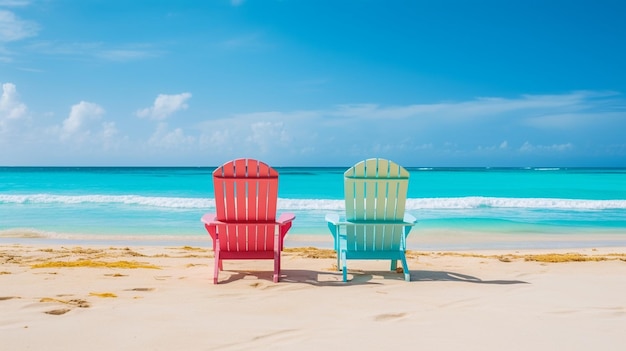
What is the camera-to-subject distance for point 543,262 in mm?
6500

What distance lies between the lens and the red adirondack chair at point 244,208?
17.4 ft

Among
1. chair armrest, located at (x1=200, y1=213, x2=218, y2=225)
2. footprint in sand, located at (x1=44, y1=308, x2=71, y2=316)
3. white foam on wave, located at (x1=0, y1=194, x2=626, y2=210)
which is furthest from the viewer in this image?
white foam on wave, located at (x1=0, y1=194, x2=626, y2=210)

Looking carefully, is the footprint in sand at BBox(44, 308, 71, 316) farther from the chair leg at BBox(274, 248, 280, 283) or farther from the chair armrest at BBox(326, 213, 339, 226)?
the chair armrest at BBox(326, 213, 339, 226)

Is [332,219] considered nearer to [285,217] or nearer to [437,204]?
[285,217]

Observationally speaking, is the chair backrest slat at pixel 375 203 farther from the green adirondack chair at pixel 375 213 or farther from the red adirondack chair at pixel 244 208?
the red adirondack chair at pixel 244 208

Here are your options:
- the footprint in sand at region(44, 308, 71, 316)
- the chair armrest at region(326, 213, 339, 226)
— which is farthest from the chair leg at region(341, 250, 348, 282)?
the footprint in sand at region(44, 308, 71, 316)

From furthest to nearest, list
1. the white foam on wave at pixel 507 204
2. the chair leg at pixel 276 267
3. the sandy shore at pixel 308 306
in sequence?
1. the white foam on wave at pixel 507 204
2. the chair leg at pixel 276 267
3. the sandy shore at pixel 308 306

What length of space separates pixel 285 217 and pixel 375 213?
39.9 inches

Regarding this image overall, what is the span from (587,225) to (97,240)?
11.6 m

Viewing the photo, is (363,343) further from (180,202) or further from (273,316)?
(180,202)

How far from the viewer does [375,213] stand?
550 centimetres

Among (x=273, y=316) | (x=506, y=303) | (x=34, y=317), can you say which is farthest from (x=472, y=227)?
(x=34, y=317)

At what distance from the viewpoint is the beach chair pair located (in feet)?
17.5

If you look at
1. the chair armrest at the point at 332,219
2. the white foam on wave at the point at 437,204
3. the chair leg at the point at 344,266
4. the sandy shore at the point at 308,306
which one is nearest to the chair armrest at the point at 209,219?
the sandy shore at the point at 308,306
